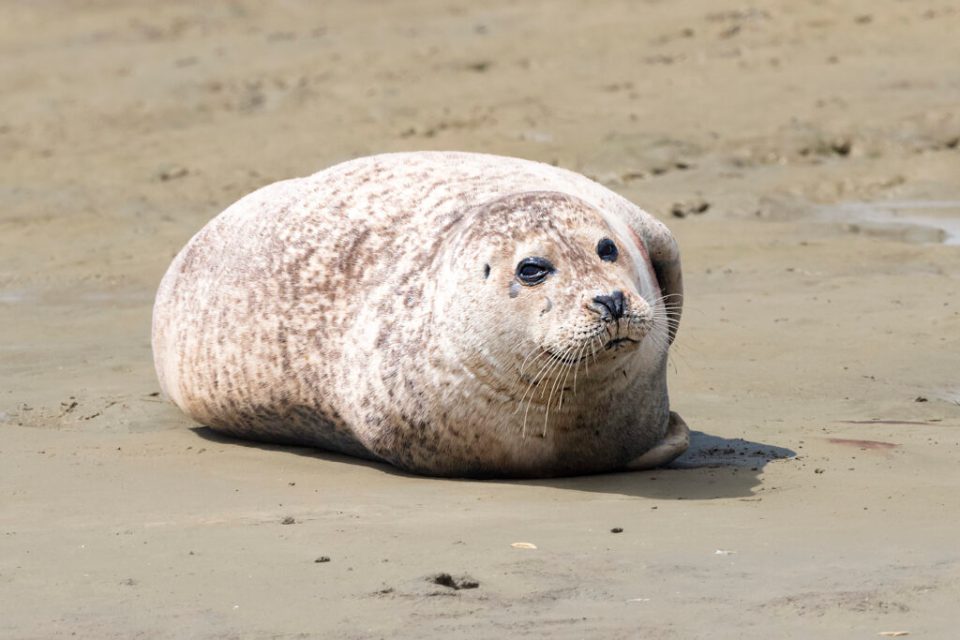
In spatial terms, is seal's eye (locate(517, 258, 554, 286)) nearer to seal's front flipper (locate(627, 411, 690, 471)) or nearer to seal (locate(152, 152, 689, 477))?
seal (locate(152, 152, 689, 477))

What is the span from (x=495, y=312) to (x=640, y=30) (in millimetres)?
10212

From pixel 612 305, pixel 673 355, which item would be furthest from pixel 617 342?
pixel 673 355

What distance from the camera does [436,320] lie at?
5.37m

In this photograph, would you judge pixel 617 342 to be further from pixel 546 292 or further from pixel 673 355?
pixel 673 355

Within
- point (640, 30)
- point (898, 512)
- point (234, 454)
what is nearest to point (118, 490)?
point (234, 454)

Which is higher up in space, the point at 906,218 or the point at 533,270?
the point at 906,218

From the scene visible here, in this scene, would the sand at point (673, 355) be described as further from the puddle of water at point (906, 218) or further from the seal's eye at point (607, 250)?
the seal's eye at point (607, 250)

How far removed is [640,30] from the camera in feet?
49.3

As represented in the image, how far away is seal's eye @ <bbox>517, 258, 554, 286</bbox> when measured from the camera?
5094 millimetres

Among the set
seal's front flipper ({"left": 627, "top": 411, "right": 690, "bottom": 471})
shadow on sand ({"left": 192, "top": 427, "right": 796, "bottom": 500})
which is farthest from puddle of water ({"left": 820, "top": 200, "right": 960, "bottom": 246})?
seal's front flipper ({"left": 627, "top": 411, "right": 690, "bottom": 471})

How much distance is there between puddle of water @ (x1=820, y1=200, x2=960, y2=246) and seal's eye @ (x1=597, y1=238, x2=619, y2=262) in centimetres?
476

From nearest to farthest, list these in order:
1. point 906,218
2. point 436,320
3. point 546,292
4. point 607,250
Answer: point 546,292 < point 607,250 < point 436,320 < point 906,218

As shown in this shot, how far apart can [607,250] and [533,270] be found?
0.80 ft

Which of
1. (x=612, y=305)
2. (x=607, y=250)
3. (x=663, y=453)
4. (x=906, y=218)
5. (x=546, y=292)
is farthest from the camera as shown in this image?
(x=906, y=218)
